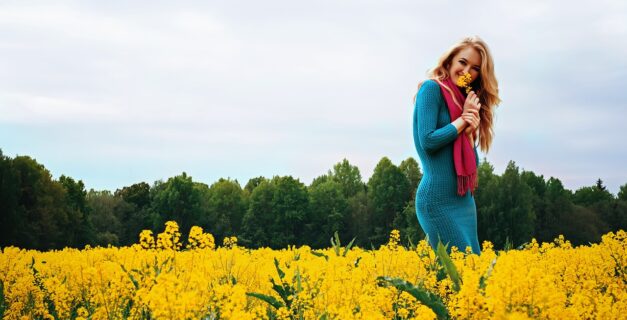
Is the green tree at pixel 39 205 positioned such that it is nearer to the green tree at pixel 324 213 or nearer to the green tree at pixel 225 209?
the green tree at pixel 225 209

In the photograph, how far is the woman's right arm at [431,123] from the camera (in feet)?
19.8

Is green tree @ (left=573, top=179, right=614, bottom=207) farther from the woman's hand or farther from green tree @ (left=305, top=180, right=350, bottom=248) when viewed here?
the woman's hand

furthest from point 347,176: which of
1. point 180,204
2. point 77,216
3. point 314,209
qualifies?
point 77,216

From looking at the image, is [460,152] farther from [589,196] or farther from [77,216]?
[589,196]

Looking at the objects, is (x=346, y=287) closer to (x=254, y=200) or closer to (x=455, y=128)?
(x=455, y=128)

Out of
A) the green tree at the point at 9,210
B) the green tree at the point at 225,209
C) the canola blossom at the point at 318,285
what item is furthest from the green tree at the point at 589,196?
the canola blossom at the point at 318,285

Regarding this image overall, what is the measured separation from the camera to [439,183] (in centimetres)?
619

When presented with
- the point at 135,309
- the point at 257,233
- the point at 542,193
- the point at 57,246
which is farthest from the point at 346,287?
the point at 542,193

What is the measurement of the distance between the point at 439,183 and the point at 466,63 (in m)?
1.28

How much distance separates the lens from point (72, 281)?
18.2ft

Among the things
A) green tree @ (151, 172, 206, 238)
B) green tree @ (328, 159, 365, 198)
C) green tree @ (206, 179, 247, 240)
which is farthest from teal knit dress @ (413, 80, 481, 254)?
green tree @ (328, 159, 365, 198)

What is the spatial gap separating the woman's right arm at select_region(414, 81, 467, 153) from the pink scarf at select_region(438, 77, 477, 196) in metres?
0.10

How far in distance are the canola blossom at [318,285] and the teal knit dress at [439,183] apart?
0.85 ft

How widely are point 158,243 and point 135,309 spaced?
2.94ft
